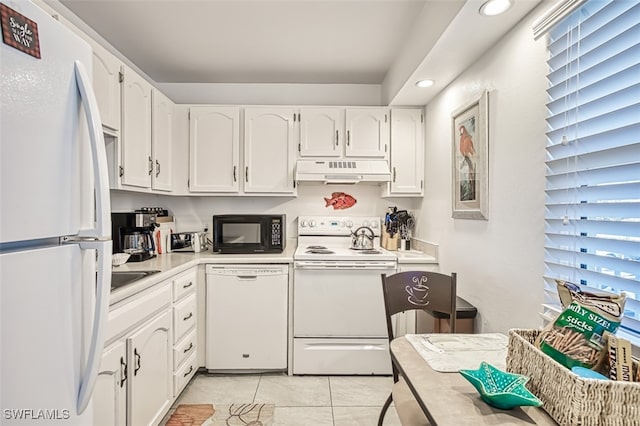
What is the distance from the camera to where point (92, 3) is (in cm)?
200

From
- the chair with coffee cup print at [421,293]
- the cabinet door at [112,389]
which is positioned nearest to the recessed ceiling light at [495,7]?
the chair with coffee cup print at [421,293]

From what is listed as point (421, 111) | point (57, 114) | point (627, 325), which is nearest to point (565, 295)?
point (627, 325)

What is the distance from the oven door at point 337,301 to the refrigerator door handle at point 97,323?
1.71 metres

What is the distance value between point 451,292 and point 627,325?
0.73 metres

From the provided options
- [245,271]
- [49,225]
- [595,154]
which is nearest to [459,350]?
[595,154]

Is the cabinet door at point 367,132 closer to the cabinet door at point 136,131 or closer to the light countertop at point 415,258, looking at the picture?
the light countertop at point 415,258

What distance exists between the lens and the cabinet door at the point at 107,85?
1783mm

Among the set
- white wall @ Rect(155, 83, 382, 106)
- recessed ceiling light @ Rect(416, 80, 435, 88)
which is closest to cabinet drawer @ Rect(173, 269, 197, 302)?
white wall @ Rect(155, 83, 382, 106)

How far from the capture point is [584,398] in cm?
70

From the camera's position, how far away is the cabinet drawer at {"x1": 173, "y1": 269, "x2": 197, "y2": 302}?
2.13 m

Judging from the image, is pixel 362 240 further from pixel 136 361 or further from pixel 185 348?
pixel 136 361

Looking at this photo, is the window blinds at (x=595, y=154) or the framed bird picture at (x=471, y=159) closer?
the window blinds at (x=595, y=154)

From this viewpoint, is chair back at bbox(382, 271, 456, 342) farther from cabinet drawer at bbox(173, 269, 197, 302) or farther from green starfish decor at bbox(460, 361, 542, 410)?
cabinet drawer at bbox(173, 269, 197, 302)

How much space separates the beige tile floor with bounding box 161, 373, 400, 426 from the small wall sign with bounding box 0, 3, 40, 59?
212 centimetres
